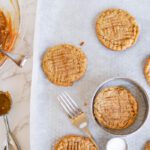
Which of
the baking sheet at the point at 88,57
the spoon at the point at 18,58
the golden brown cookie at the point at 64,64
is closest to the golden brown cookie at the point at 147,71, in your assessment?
the baking sheet at the point at 88,57

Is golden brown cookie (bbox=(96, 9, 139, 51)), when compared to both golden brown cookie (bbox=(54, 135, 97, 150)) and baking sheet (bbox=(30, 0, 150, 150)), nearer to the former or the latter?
baking sheet (bbox=(30, 0, 150, 150))

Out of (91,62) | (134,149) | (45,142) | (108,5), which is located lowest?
(134,149)

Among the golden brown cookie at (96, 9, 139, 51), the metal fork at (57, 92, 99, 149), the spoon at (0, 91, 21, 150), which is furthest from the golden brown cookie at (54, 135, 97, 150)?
the golden brown cookie at (96, 9, 139, 51)

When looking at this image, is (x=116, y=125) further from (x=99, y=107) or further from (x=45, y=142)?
(x=45, y=142)

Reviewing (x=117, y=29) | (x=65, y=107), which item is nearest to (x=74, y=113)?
(x=65, y=107)

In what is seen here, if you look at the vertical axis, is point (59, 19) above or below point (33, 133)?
above

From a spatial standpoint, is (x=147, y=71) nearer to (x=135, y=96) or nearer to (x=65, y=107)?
(x=135, y=96)

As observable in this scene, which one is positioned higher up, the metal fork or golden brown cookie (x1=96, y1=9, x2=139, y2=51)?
golden brown cookie (x1=96, y1=9, x2=139, y2=51)

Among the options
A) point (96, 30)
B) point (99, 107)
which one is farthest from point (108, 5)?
point (99, 107)
